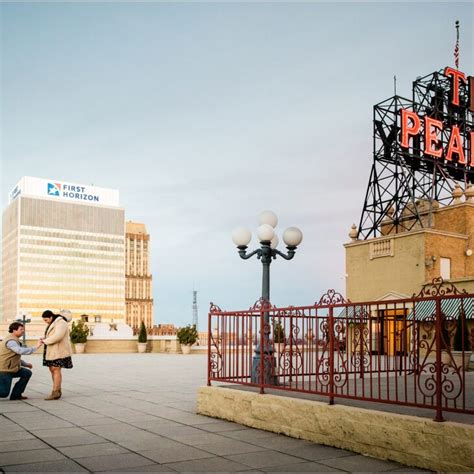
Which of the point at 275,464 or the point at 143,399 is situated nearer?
the point at 275,464

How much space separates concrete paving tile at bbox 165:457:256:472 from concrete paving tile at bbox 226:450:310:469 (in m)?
0.15

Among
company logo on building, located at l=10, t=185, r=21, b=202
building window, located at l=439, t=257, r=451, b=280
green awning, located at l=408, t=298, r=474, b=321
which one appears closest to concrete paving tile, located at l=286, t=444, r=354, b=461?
green awning, located at l=408, t=298, r=474, b=321

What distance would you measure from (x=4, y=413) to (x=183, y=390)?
5.09 m

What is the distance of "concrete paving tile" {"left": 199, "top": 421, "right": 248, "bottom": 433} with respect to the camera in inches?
367

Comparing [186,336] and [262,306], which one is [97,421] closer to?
[262,306]

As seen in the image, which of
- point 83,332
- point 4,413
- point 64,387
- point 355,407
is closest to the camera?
point 355,407

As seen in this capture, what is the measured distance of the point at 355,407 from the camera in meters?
8.03

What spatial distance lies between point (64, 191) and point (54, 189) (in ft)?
9.33

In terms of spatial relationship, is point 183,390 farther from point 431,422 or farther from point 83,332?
point 83,332

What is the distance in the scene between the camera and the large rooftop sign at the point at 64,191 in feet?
569

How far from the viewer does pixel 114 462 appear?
7051 millimetres

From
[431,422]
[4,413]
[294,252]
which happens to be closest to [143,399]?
[4,413]

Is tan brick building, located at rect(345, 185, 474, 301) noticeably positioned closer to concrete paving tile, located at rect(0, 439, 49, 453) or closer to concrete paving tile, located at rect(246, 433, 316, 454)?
concrete paving tile, located at rect(246, 433, 316, 454)

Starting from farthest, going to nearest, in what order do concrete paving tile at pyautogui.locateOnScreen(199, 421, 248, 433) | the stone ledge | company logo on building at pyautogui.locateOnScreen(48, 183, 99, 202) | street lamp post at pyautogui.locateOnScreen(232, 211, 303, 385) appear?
company logo on building at pyautogui.locateOnScreen(48, 183, 99, 202) < street lamp post at pyautogui.locateOnScreen(232, 211, 303, 385) < concrete paving tile at pyautogui.locateOnScreen(199, 421, 248, 433) < the stone ledge
